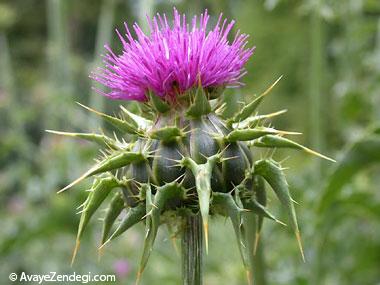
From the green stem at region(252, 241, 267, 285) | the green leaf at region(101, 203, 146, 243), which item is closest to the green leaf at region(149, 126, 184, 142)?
the green leaf at region(101, 203, 146, 243)

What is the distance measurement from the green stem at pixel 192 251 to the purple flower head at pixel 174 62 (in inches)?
17.9

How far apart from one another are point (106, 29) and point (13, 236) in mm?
2251

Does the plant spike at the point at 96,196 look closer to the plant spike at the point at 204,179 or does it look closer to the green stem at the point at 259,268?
the plant spike at the point at 204,179

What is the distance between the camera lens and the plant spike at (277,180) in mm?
1969

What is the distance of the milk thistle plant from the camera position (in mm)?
2008

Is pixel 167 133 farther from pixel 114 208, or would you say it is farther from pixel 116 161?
pixel 114 208

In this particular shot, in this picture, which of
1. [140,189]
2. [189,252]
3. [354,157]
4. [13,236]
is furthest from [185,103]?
[13,236]

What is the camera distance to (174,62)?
2121mm

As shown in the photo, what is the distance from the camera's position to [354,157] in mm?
3164

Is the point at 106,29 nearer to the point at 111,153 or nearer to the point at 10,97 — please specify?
the point at 10,97

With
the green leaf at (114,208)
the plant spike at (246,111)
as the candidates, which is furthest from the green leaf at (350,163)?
the green leaf at (114,208)

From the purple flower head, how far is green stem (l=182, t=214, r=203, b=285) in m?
0.45

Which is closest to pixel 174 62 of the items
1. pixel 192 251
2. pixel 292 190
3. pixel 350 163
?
pixel 192 251

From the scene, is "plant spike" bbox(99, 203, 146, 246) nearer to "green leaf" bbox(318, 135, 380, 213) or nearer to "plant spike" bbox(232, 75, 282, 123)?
"plant spike" bbox(232, 75, 282, 123)
